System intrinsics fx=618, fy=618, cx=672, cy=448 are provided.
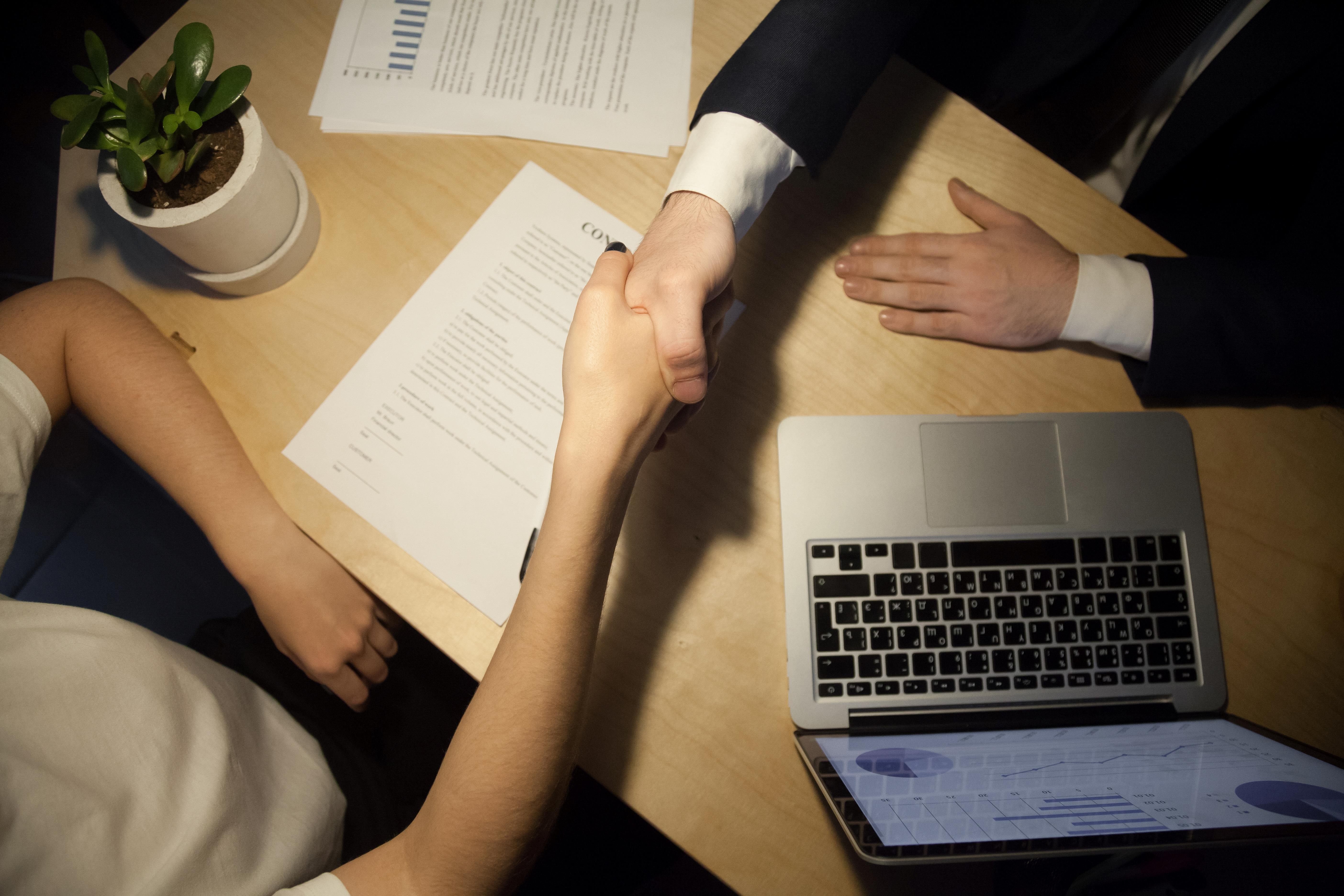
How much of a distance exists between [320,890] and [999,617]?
648 millimetres

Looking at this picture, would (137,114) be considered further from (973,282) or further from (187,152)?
(973,282)

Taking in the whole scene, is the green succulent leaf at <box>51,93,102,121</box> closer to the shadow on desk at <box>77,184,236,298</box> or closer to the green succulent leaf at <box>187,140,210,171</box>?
the green succulent leaf at <box>187,140,210,171</box>

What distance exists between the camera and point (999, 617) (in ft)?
2.00

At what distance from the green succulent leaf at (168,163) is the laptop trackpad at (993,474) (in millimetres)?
747

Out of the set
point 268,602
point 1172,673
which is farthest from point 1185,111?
A: point 268,602

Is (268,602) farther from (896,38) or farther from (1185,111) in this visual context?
(1185,111)

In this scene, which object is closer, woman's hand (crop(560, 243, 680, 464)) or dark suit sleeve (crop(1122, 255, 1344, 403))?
woman's hand (crop(560, 243, 680, 464))

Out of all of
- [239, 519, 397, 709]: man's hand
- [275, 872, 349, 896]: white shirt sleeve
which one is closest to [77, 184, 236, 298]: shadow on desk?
[239, 519, 397, 709]: man's hand

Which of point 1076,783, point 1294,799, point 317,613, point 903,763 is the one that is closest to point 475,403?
point 317,613

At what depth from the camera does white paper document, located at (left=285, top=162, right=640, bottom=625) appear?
24.8 inches

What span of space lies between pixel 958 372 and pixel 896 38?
0.36 m

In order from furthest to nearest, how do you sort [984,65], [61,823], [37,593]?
[984,65]
[37,593]
[61,823]

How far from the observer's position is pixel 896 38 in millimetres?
662

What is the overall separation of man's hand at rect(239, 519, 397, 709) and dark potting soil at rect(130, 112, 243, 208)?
0.33 meters
